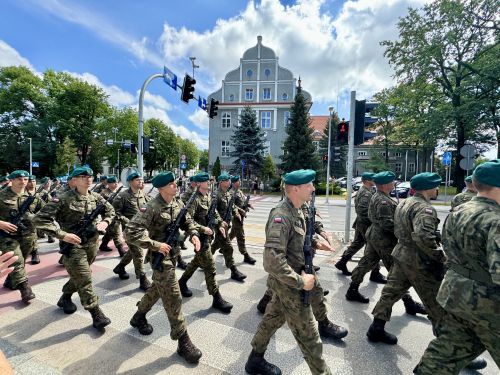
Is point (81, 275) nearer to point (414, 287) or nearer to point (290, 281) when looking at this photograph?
point (290, 281)

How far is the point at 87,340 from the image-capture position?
3.41 m

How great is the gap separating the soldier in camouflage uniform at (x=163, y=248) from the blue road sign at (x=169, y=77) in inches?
311

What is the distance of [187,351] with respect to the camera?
304 cm

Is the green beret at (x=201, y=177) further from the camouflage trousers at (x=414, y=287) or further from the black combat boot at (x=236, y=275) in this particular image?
the camouflage trousers at (x=414, y=287)

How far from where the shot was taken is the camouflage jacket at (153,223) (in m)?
3.14

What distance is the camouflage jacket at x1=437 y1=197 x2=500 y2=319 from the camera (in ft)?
6.25

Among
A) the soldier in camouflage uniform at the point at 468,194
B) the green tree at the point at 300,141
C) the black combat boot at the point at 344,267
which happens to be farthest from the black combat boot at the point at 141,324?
the green tree at the point at 300,141

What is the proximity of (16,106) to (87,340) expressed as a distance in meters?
45.7

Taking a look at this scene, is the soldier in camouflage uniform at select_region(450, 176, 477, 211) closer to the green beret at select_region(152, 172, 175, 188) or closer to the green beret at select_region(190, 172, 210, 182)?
the green beret at select_region(190, 172, 210, 182)

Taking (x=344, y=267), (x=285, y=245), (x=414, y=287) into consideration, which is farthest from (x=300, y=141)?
(x=285, y=245)

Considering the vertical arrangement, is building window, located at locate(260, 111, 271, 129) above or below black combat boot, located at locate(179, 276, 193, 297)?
above

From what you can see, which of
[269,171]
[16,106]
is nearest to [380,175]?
[269,171]

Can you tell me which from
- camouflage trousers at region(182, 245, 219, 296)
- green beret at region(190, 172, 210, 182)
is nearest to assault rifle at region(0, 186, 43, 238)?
green beret at region(190, 172, 210, 182)

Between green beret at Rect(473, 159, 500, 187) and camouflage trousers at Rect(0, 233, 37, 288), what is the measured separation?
18.6 ft
